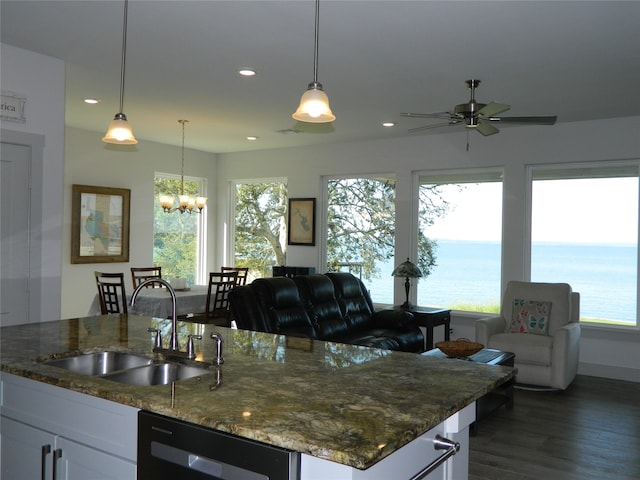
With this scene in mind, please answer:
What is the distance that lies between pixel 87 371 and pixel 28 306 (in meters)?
2.15

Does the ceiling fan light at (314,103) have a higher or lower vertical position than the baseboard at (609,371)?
higher

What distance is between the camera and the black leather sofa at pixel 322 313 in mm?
4578

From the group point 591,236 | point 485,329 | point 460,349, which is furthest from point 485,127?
point 591,236

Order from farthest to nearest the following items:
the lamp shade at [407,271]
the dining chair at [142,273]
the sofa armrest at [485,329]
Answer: the dining chair at [142,273] → the lamp shade at [407,271] → the sofa armrest at [485,329]

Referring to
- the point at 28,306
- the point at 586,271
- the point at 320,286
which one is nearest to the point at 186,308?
the point at 320,286

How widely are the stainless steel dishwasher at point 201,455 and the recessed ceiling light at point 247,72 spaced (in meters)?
3.28

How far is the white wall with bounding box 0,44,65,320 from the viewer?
163 inches

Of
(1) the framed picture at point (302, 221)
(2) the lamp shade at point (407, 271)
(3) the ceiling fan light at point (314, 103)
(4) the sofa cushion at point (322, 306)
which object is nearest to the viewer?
→ (3) the ceiling fan light at point (314, 103)

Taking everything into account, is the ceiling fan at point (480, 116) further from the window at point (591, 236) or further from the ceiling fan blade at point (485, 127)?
the window at point (591, 236)

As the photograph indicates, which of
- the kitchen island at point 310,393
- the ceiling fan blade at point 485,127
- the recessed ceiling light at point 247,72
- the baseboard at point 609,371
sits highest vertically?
the recessed ceiling light at point 247,72

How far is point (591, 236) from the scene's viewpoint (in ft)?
20.3

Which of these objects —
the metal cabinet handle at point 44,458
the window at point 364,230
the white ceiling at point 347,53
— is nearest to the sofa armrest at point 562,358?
the white ceiling at point 347,53

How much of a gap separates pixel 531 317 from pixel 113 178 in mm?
5572

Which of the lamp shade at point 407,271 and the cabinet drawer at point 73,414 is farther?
the lamp shade at point 407,271
